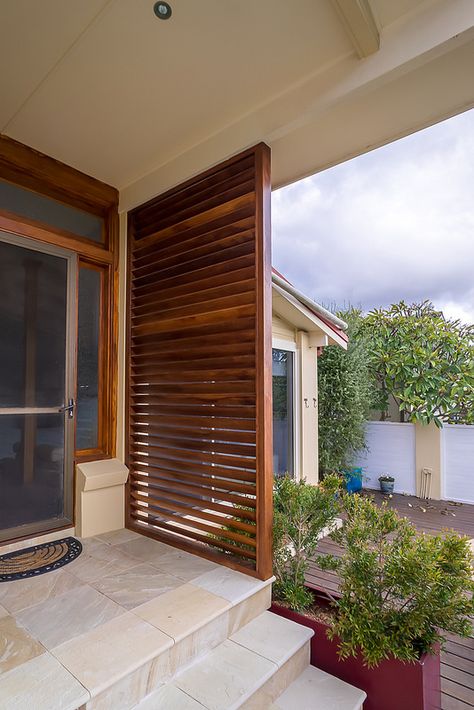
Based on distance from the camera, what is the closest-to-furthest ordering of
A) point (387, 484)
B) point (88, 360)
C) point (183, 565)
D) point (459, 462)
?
point (183, 565)
point (88, 360)
point (459, 462)
point (387, 484)

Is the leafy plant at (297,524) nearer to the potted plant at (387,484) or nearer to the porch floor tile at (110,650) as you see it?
the porch floor tile at (110,650)

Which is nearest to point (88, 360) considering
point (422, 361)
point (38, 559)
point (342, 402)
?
point (38, 559)

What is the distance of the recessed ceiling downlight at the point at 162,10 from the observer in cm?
165

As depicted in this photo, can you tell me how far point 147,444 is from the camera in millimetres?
2986

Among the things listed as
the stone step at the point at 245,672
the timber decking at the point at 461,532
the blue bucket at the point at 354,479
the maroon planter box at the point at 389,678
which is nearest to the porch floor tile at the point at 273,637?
the stone step at the point at 245,672

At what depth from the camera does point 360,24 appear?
169cm

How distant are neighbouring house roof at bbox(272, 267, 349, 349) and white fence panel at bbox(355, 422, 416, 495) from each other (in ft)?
6.22

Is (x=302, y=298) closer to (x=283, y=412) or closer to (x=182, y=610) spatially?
(x=283, y=412)

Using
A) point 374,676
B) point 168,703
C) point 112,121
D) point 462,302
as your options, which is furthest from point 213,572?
point 462,302

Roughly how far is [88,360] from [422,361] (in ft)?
19.0

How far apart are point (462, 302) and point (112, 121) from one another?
33.2 ft

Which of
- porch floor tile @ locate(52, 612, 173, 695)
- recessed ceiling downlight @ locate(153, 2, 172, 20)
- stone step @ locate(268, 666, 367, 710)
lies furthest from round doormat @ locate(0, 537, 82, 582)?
recessed ceiling downlight @ locate(153, 2, 172, 20)

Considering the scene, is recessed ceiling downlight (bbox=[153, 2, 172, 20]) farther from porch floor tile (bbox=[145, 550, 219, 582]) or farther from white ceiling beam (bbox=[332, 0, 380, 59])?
porch floor tile (bbox=[145, 550, 219, 582])

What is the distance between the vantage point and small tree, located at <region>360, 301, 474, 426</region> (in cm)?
646
